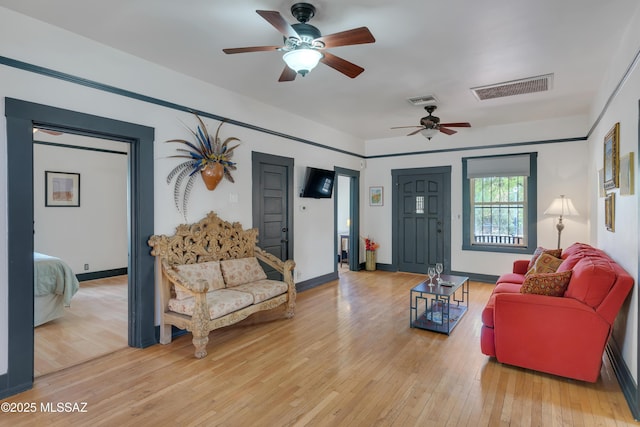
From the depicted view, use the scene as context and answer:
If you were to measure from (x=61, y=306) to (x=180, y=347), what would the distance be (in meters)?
1.89

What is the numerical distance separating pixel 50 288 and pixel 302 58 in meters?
3.99

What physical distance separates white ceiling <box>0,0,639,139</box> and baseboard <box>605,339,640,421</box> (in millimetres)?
2676

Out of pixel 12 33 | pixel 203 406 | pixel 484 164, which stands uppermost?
pixel 12 33

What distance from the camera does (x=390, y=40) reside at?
308 centimetres

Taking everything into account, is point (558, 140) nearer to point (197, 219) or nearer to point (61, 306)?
point (197, 219)

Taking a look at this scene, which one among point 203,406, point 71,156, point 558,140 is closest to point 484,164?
point 558,140

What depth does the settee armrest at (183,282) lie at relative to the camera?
10.5ft

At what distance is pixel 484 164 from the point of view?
6312 millimetres

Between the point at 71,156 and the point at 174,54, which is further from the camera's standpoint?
the point at 71,156

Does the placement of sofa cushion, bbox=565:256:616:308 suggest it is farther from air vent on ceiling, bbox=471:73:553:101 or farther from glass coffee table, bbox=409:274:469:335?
air vent on ceiling, bbox=471:73:553:101

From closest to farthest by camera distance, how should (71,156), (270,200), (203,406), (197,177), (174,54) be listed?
1. (203,406)
2. (174,54)
3. (197,177)
4. (270,200)
5. (71,156)

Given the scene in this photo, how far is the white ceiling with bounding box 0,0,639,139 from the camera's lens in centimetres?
258

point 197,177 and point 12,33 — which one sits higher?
point 12,33

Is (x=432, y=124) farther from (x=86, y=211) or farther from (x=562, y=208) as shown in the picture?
(x=86, y=211)
